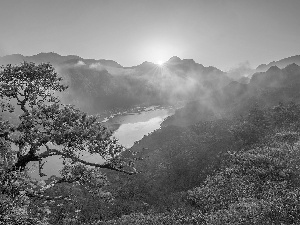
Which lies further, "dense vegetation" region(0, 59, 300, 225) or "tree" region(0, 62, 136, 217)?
"dense vegetation" region(0, 59, 300, 225)

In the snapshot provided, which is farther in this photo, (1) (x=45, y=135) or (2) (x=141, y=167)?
(2) (x=141, y=167)

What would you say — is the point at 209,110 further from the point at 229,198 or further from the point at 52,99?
the point at 52,99

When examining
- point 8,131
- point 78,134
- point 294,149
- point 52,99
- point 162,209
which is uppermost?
point 52,99

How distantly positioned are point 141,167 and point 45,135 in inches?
2868

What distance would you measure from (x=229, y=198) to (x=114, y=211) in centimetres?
2144

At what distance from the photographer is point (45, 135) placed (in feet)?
49.2

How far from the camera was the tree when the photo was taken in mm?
15000

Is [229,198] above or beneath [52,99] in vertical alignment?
beneath

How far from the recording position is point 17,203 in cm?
1316

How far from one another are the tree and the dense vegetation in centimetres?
5

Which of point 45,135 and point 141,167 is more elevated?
point 45,135

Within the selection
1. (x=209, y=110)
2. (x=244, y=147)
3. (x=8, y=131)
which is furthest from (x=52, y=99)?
(x=209, y=110)

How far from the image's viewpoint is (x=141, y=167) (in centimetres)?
8625

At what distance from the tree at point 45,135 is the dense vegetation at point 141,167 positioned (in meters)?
0.05
